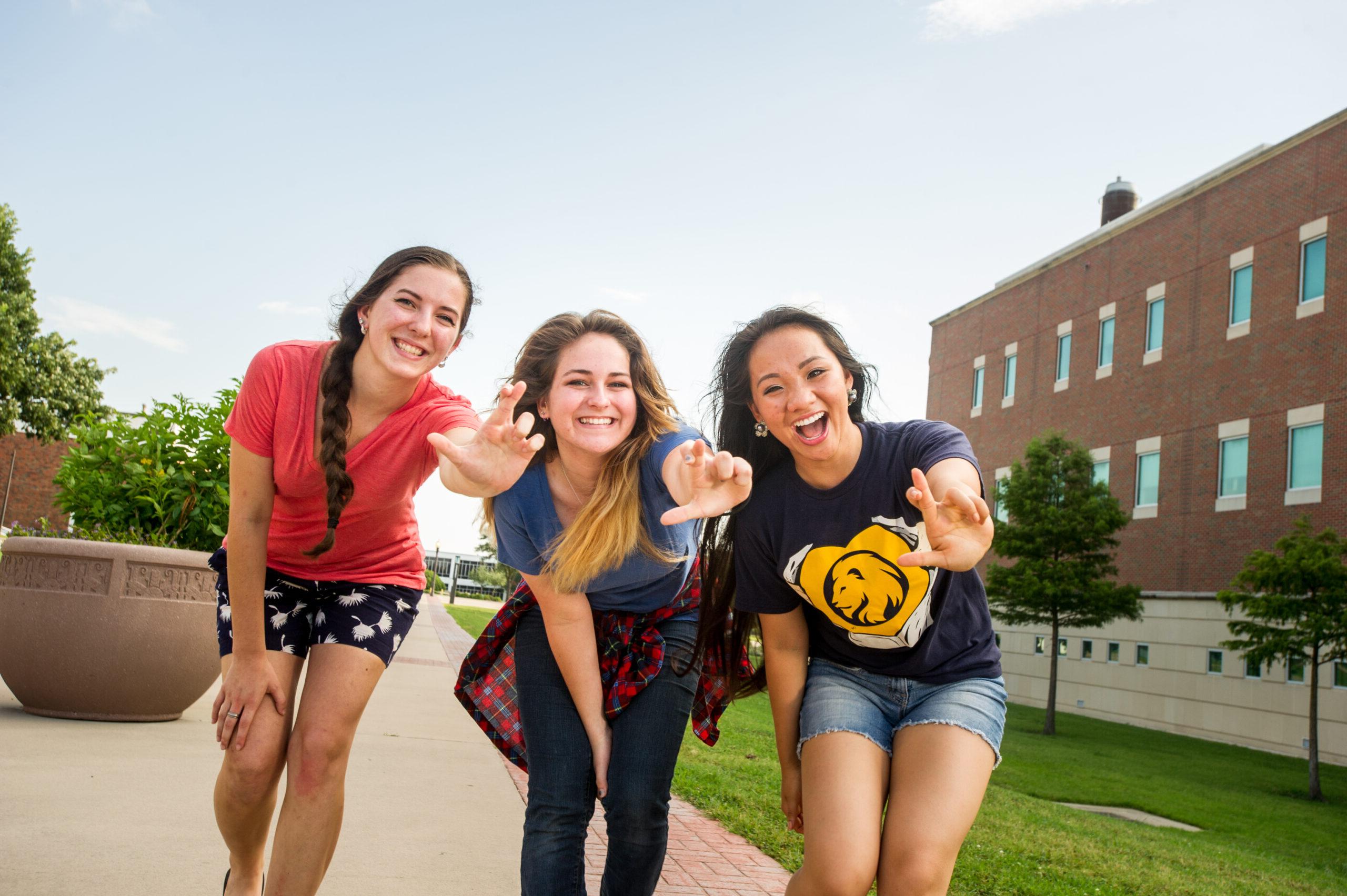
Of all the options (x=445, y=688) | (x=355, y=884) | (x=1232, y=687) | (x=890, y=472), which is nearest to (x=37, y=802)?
(x=355, y=884)

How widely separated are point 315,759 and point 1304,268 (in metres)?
25.7

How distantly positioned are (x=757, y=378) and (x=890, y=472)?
0.52 metres

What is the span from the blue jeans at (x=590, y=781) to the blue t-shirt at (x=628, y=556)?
307 mm

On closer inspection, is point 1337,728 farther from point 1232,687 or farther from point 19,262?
point 19,262

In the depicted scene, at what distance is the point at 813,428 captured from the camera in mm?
3223

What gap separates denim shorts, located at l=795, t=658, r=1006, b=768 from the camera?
306 centimetres

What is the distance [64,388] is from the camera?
98.7 ft

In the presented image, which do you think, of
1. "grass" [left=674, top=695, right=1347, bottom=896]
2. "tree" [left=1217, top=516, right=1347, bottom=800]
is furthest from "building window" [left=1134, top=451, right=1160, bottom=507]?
"tree" [left=1217, top=516, right=1347, bottom=800]

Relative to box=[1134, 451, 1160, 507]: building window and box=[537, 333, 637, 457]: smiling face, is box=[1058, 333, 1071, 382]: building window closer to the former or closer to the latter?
box=[1134, 451, 1160, 507]: building window

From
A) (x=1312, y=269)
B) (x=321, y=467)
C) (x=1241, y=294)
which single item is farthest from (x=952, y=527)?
(x=1241, y=294)

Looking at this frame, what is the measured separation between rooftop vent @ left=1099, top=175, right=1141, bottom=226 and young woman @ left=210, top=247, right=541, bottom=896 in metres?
35.5

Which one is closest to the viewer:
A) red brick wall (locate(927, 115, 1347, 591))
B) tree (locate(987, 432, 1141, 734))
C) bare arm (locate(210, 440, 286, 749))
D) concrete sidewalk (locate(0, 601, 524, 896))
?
bare arm (locate(210, 440, 286, 749))

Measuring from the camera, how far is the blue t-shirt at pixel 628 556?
3.28 m

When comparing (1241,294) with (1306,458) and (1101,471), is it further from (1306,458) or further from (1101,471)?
(1101,471)
